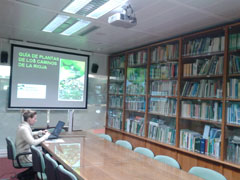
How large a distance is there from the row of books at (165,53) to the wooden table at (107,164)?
229cm

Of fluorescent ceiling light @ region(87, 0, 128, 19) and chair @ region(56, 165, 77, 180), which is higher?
fluorescent ceiling light @ region(87, 0, 128, 19)

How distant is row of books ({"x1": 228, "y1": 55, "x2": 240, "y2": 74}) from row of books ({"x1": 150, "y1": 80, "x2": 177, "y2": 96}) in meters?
1.21

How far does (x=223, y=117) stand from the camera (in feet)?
11.4

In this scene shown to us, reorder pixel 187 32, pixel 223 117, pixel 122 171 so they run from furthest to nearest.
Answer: pixel 187 32 < pixel 223 117 < pixel 122 171

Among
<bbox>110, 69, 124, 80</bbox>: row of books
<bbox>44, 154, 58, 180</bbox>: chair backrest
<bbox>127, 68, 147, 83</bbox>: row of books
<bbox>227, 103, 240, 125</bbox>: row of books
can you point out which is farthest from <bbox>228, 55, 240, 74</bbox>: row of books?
<bbox>110, 69, 124, 80</bbox>: row of books

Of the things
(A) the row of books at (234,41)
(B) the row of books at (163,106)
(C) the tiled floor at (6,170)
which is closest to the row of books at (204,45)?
(A) the row of books at (234,41)

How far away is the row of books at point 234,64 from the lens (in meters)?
3.38

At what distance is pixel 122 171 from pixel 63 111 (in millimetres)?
4148

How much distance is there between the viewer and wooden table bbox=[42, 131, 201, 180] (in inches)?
85.3

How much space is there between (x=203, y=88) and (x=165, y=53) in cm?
123

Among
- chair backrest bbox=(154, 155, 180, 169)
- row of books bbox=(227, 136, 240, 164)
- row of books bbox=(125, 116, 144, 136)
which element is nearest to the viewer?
chair backrest bbox=(154, 155, 180, 169)

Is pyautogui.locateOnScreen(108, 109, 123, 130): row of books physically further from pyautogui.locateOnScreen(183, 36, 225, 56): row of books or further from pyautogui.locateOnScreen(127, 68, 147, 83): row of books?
pyautogui.locateOnScreen(183, 36, 225, 56): row of books

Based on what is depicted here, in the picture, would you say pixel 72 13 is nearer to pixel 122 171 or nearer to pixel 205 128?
pixel 122 171

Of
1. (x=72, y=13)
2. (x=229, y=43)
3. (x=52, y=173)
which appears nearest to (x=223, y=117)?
(x=229, y=43)
